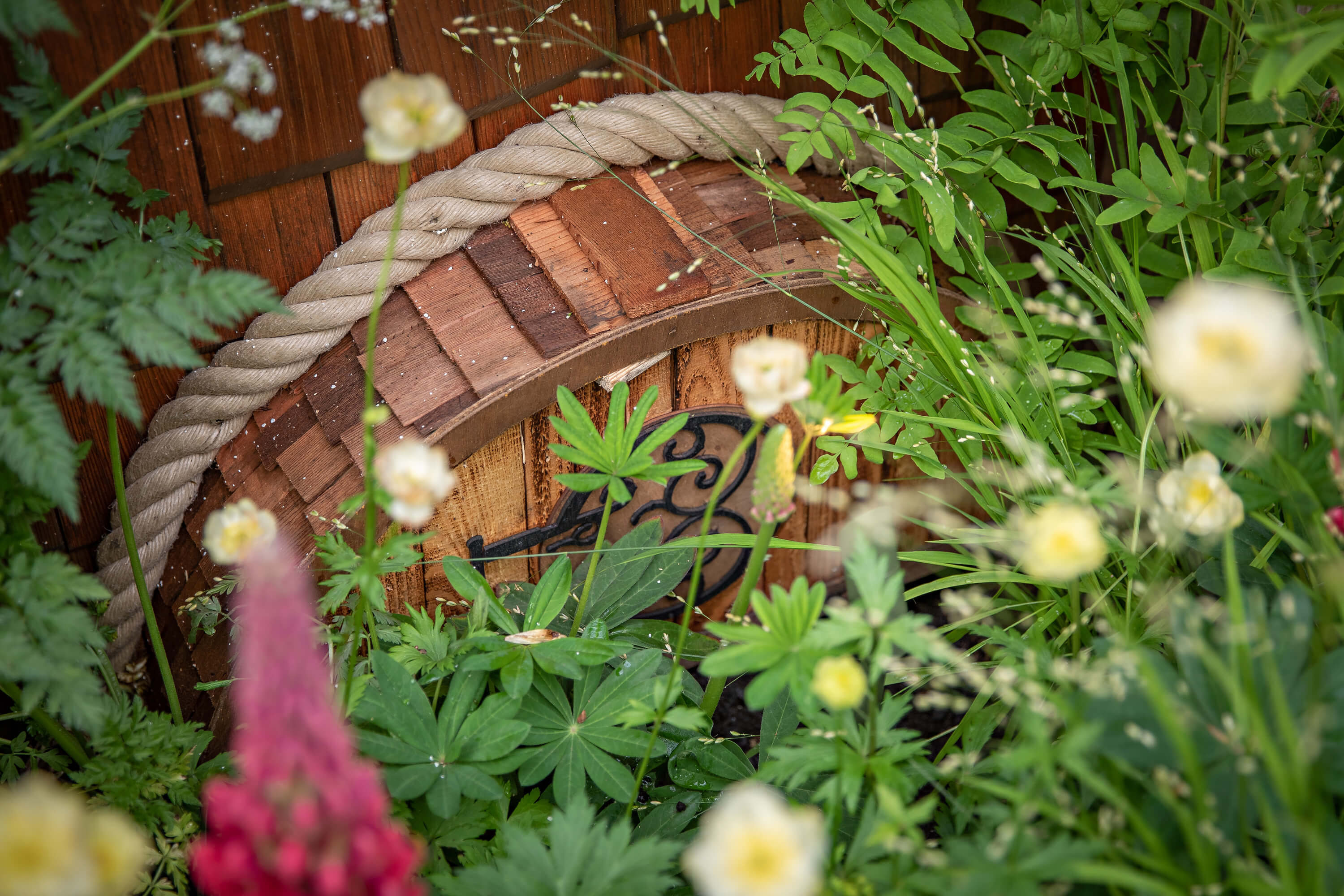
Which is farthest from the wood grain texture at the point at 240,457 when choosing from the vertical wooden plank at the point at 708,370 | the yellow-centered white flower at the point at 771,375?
the yellow-centered white flower at the point at 771,375

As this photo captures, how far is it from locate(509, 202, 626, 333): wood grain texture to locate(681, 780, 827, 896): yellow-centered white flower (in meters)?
0.84

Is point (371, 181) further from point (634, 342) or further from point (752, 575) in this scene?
point (752, 575)

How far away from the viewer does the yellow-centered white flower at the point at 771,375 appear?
697 millimetres

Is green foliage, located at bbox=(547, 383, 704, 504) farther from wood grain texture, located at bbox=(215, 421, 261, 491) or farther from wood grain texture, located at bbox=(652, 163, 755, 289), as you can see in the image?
wood grain texture, located at bbox=(215, 421, 261, 491)

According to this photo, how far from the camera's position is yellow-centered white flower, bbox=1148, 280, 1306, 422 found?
54 centimetres

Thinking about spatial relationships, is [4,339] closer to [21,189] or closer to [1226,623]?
[21,189]

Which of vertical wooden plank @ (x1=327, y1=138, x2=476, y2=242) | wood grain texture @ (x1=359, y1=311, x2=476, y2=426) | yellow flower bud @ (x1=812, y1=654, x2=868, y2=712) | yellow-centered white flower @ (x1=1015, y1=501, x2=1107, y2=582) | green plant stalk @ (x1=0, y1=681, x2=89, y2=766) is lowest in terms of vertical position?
green plant stalk @ (x1=0, y1=681, x2=89, y2=766)

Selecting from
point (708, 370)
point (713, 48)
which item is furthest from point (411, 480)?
point (713, 48)

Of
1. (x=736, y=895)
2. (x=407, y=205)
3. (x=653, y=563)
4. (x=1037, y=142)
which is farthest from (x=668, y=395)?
(x=736, y=895)

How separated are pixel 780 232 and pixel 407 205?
1.93 feet

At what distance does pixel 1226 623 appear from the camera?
0.74 m

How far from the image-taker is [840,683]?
640 millimetres


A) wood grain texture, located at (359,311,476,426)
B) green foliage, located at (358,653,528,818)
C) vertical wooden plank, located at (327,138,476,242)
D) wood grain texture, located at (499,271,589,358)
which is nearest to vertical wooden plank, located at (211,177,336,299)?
vertical wooden plank, located at (327,138,476,242)

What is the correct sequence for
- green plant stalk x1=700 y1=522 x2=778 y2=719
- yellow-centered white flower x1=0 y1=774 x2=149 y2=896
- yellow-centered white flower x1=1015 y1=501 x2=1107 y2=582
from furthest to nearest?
green plant stalk x1=700 y1=522 x2=778 y2=719 → yellow-centered white flower x1=1015 y1=501 x2=1107 y2=582 → yellow-centered white flower x1=0 y1=774 x2=149 y2=896
